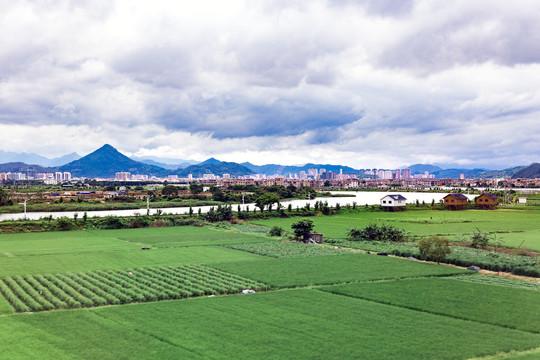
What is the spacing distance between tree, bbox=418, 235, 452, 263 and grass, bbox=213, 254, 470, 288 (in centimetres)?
129

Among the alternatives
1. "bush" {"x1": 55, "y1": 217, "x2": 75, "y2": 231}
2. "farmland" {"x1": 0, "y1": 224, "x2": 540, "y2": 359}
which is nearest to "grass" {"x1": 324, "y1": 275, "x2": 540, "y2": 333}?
"farmland" {"x1": 0, "y1": 224, "x2": 540, "y2": 359}

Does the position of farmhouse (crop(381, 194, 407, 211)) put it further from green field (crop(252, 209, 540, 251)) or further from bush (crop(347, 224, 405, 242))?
bush (crop(347, 224, 405, 242))

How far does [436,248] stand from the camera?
31.8m

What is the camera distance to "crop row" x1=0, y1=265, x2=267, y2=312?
20797 mm

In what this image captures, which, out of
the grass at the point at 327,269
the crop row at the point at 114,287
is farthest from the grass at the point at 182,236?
the crop row at the point at 114,287

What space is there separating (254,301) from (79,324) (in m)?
7.44

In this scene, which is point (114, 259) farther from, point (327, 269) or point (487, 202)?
point (487, 202)

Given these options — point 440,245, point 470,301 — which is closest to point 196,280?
point 470,301

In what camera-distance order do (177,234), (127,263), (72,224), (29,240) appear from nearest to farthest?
(127,263) → (29,240) → (177,234) → (72,224)

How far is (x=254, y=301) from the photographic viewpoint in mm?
21172

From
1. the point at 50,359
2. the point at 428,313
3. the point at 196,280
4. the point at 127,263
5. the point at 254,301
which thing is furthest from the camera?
the point at 127,263

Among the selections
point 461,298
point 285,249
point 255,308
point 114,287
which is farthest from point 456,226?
point 114,287

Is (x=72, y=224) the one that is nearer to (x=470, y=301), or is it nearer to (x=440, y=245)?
(x=440, y=245)

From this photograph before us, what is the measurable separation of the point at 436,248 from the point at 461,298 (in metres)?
10.3
